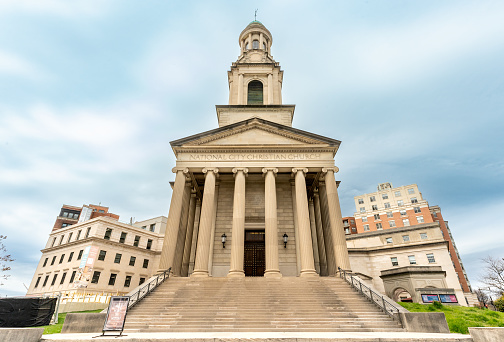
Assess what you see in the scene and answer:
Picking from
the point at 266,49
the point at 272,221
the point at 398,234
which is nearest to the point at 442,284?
the point at 398,234

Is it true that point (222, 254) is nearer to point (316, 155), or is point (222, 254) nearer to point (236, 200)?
point (236, 200)

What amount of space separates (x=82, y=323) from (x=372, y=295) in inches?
518

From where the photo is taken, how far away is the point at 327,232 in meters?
22.4

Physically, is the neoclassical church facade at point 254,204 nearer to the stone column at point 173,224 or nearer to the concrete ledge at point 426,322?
the stone column at point 173,224

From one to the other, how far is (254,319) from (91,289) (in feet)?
109

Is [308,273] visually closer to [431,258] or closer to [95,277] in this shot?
[431,258]

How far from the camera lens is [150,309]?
1277 centimetres

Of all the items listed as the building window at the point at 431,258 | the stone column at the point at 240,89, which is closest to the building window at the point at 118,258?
the stone column at the point at 240,89

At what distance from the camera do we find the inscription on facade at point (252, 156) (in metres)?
22.5

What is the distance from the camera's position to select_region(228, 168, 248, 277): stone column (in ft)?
58.5

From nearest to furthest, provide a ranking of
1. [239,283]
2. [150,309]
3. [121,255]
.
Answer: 1. [150,309]
2. [239,283]
3. [121,255]

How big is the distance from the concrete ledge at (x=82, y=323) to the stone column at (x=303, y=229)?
1190 cm

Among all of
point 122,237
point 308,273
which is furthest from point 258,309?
point 122,237

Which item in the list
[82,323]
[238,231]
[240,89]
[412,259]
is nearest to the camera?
[82,323]
